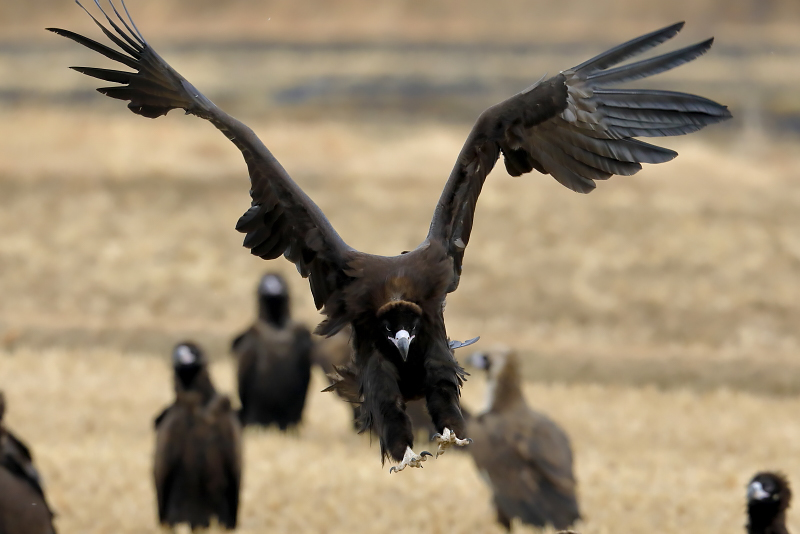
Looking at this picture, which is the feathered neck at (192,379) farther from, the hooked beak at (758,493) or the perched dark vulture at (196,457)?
the hooked beak at (758,493)

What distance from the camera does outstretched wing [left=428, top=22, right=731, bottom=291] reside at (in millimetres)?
6430

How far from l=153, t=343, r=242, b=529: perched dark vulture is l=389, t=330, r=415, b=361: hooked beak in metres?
4.22

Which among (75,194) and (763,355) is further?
(75,194)

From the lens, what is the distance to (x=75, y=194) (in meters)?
25.3

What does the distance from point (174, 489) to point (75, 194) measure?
662 inches

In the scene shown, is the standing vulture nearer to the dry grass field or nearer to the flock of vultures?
the flock of vultures

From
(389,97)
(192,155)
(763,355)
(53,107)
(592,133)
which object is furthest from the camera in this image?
(389,97)

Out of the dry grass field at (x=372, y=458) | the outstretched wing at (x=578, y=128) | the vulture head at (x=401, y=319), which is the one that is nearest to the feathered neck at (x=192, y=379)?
the dry grass field at (x=372, y=458)

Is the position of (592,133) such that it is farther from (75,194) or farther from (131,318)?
(75,194)

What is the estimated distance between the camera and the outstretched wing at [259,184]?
6.41 m

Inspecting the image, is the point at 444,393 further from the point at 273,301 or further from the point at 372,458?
the point at 273,301

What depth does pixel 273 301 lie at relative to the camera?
13.6 metres

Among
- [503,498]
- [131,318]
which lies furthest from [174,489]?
[131,318]

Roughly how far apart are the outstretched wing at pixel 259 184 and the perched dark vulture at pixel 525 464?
3.52 metres
